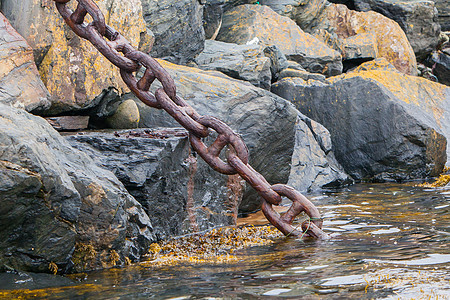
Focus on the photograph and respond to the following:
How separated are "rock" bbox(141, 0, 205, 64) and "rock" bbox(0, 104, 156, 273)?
14.2 ft

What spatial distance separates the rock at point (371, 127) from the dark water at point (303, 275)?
4373mm

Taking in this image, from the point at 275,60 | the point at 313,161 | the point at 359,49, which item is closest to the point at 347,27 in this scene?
the point at 359,49

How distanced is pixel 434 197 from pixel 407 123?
8.24 ft

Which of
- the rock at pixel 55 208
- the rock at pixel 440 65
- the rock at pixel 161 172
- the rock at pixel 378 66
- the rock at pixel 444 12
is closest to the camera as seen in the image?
the rock at pixel 55 208

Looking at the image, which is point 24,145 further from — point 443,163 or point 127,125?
point 443,163

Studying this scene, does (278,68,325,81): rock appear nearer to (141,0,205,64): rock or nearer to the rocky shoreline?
the rocky shoreline

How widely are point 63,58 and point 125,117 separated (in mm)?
846

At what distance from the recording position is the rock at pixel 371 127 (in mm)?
8219

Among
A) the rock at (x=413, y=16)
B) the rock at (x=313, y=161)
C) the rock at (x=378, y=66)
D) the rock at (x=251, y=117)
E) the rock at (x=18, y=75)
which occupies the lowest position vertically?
the rock at (x=313, y=161)

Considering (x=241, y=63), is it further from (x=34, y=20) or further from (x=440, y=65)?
(x=440, y=65)

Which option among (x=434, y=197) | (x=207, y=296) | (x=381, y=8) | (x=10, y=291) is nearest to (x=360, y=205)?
(x=434, y=197)

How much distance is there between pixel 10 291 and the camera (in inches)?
90.2

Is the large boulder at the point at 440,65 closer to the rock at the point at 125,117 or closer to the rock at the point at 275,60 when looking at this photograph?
the rock at the point at 275,60

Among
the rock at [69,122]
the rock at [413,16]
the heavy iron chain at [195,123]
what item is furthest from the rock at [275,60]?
the rock at [413,16]
